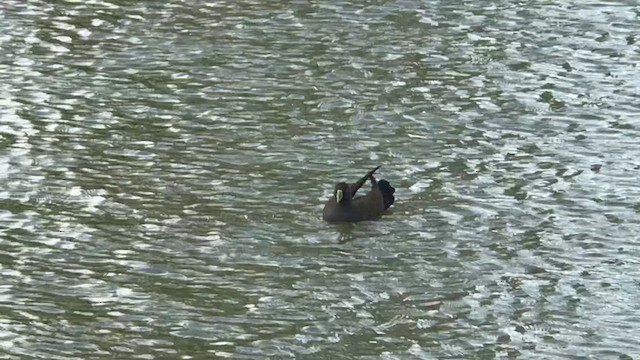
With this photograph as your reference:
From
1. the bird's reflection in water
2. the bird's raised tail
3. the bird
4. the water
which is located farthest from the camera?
the bird's raised tail

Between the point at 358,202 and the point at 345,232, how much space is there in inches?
17.5

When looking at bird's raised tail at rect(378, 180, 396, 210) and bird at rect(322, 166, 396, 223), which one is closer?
bird at rect(322, 166, 396, 223)

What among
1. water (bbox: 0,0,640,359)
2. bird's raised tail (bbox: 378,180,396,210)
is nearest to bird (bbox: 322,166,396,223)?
bird's raised tail (bbox: 378,180,396,210)

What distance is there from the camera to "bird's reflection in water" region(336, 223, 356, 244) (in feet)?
47.9

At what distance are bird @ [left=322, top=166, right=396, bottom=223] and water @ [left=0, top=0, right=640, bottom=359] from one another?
0.14m

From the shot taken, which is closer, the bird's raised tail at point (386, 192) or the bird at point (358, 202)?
the bird at point (358, 202)

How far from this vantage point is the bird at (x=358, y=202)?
585 inches

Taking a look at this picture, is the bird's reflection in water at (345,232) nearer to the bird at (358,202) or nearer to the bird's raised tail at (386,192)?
the bird at (358,202)

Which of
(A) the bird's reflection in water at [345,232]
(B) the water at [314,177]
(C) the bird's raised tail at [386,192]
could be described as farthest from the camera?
(C) the bird's raised tail at [386,192]

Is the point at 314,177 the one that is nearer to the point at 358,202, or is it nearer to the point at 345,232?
the point at 358,202

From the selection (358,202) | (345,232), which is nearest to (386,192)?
(358,202)

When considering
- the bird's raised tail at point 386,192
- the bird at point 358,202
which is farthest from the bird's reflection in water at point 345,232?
the bird's raised tail at point 386,192

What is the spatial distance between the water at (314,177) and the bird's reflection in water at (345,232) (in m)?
0.08

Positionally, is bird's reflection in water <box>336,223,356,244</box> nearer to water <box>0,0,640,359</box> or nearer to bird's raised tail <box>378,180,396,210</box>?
water <box>0,0,640,359</box>
